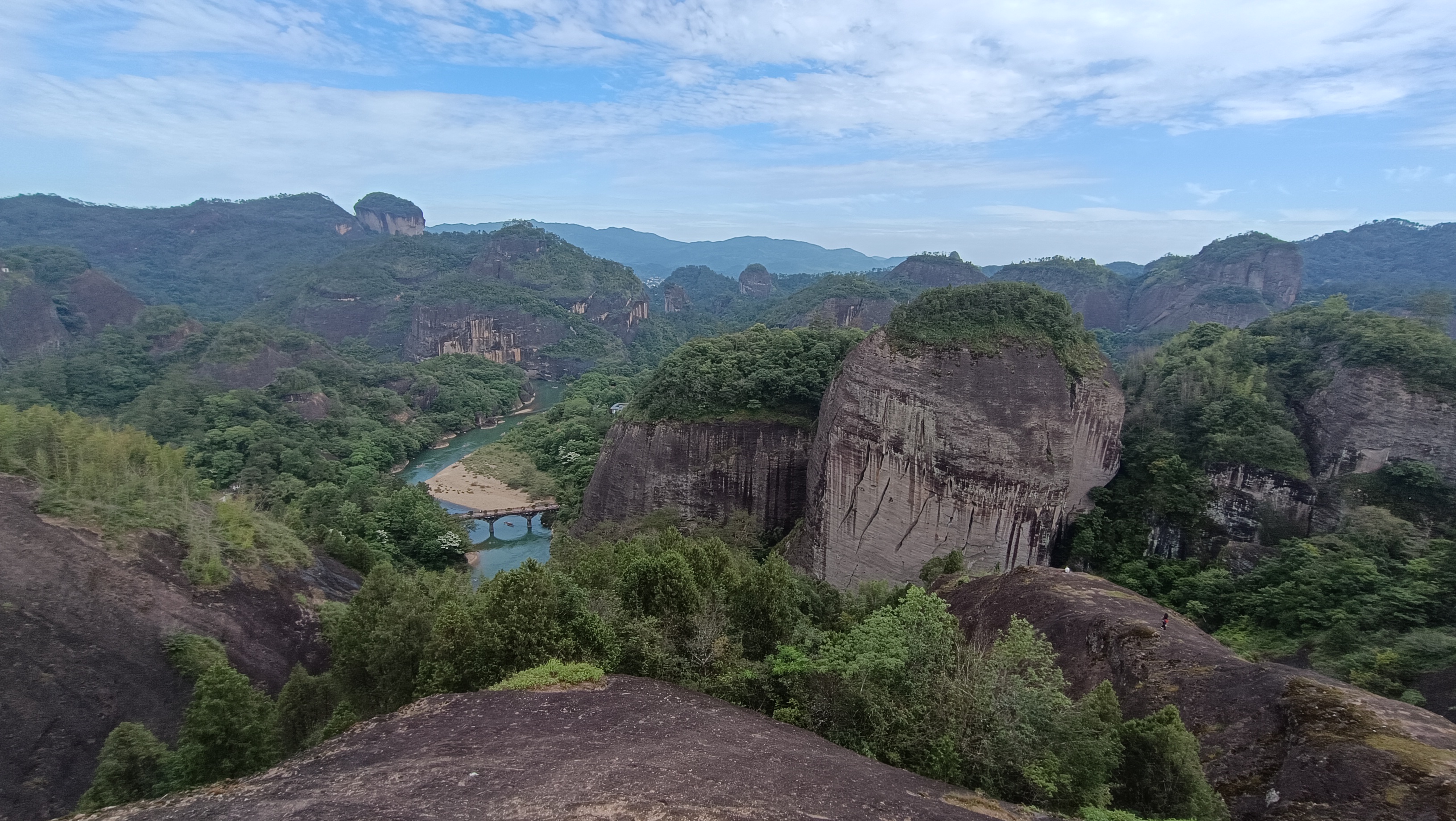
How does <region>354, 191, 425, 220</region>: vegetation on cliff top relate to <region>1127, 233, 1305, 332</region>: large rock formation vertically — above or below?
above

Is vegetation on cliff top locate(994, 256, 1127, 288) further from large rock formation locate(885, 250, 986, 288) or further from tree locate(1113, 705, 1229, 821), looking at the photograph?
tree locate(1113, 705, 1229, 821)

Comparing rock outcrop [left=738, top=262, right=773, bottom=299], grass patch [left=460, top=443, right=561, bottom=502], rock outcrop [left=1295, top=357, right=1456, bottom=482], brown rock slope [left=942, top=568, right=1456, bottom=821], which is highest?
rock outcrop [left=738, top=262, right=773, bottom=299]

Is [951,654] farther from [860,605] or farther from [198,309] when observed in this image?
[198,309]

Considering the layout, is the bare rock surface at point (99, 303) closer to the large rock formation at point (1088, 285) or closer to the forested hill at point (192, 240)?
the forested hill at point (192, 240)

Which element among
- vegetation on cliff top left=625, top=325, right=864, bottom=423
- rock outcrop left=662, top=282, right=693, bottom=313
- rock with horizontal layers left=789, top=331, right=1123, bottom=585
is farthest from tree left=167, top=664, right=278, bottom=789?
rock outcrop left=662, top=282, right=693, bottom=313

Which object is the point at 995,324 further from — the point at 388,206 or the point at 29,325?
the point at 388,206

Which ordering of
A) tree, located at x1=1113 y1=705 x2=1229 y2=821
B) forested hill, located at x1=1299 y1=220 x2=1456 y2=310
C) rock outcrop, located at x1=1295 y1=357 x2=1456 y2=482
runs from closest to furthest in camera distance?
tree, located at x1=1113 y1=705 x2=1229 y2=821
rock outcrop, located at x1=1295 y1=357 x2=1456 y2=482
forested hill, located at x1=1299 y1=220 x2=1456 y2=310
